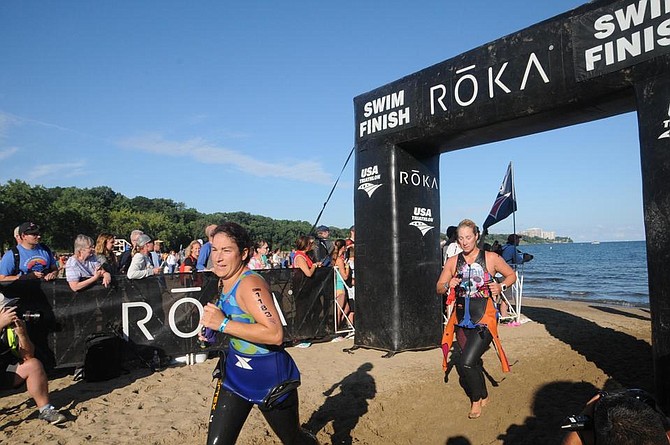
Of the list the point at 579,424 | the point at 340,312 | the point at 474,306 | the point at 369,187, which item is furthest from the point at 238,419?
the point at 340,312

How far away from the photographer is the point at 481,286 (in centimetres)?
532

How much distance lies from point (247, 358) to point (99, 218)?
72.4 metres

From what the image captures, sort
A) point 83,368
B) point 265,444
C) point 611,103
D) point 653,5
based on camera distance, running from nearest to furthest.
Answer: point 265,444
point 653,5
point 611,103
point 83,368

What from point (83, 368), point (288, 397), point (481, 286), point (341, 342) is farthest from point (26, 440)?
point (341, 342)

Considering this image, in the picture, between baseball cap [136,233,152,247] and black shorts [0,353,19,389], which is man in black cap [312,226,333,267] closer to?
baseball cap [136,233,152,247]

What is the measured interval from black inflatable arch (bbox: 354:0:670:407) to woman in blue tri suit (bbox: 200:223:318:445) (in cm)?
397

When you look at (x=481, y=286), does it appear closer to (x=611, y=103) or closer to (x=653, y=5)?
(x=611, y=103)

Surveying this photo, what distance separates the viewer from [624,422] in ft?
5.41

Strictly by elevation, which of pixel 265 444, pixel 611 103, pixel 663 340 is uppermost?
pixel 611 103

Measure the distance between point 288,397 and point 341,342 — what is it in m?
6.04

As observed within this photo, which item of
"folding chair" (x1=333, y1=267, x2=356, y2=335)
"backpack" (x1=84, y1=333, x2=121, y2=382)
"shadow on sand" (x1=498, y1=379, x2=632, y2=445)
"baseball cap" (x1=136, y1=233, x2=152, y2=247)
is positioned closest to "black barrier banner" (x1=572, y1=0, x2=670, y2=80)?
"shadow on sand" (x1=498, y1=379, x2=632, y2=445)

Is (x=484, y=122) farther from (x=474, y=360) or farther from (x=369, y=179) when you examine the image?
(x=474, y=360)

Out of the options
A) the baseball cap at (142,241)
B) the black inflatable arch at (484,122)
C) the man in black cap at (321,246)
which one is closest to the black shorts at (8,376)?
the baseball cap at (142,241)

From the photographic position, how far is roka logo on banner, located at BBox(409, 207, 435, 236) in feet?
26.5
